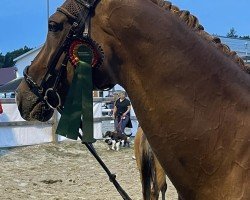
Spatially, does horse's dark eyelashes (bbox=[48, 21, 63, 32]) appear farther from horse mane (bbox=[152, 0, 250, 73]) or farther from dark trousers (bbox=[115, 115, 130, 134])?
dark trousers (bbox=[115, 115, 130, 134])

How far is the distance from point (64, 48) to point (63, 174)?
8.58 m

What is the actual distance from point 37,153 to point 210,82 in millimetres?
10954

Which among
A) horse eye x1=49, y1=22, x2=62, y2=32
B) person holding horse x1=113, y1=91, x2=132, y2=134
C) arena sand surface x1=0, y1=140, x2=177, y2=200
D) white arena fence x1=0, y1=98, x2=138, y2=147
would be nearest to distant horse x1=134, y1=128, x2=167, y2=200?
arena sand surface x1=0, y1=140, x2=177, y2=200

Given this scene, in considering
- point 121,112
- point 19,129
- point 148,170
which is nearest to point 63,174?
point 19,129

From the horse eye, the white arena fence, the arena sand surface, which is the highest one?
the horse eye

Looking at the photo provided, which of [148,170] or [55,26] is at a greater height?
[55,26]

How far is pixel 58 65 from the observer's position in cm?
249

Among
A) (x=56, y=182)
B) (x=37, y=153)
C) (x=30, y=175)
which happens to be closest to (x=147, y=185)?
(x=56, y=182)

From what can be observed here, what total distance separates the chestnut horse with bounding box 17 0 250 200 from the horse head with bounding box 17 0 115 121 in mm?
10

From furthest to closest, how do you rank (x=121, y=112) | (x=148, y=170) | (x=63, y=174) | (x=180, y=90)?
(x=121, y=112) < (x=63, y=174) < (x=148, y=170) < (x=180, y=90)

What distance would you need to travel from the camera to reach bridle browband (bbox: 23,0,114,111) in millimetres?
2424

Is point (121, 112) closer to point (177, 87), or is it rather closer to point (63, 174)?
point (63, 174)

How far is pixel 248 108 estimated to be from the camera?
2.31 m

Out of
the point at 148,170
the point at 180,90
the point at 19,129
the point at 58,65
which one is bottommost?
the point at 148,170
